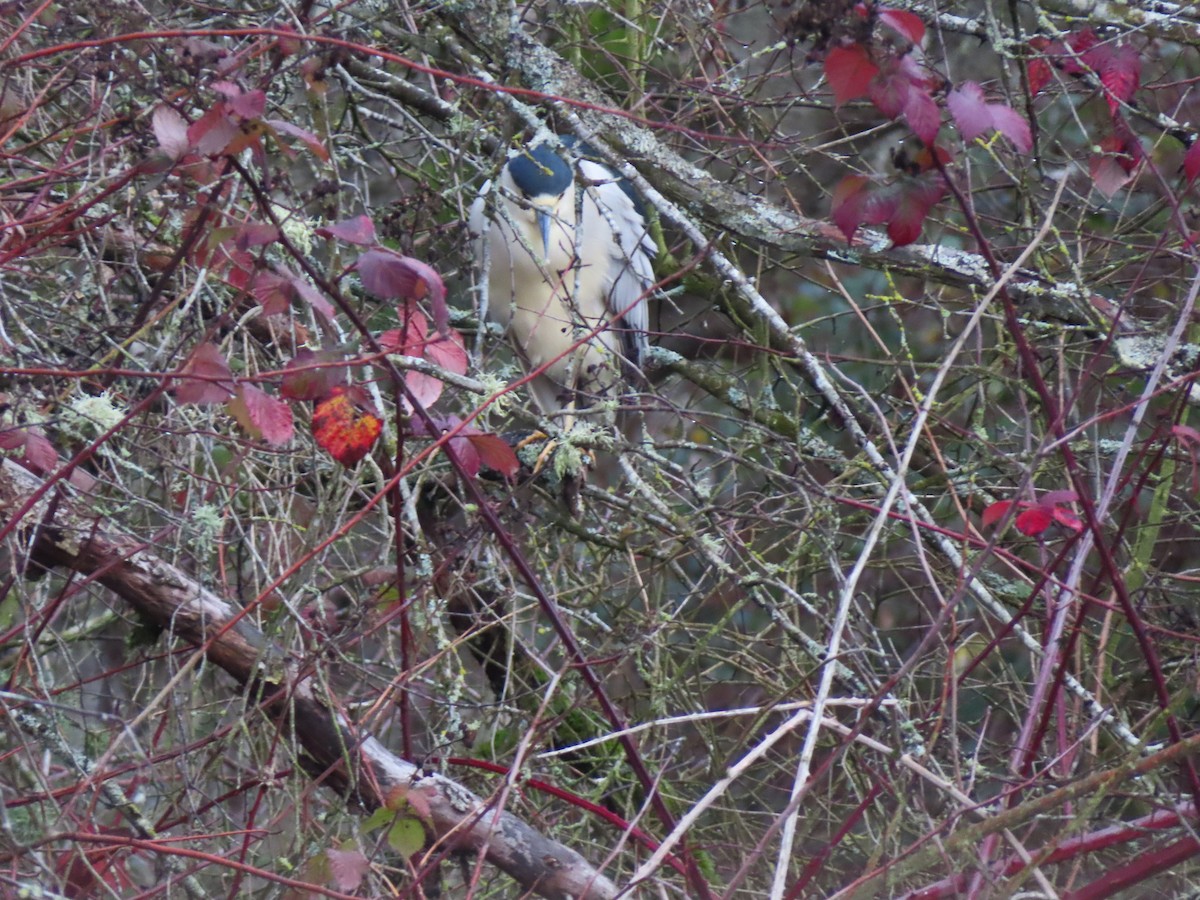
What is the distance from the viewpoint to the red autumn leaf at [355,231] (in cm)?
134

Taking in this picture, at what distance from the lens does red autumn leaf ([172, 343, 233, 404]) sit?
1359 mm

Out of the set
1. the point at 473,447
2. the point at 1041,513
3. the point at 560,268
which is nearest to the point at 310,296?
the point at 473,447

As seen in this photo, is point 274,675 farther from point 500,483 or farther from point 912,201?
point 912,201

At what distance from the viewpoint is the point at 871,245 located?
1931 millimetres

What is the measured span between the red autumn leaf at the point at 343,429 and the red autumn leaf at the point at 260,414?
103 millimetres

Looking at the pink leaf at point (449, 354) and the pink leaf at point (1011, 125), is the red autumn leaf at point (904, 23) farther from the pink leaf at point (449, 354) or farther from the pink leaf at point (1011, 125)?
the pink leaf at point (449, 354)

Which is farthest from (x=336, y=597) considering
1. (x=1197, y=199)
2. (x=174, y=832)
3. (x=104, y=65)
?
(x=1197, y=199)

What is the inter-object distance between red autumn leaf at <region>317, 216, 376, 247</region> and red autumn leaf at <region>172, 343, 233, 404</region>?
182 mm

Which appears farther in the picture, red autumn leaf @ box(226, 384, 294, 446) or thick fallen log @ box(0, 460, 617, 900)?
thick fallen log @ box(0, 460, 617, 900)

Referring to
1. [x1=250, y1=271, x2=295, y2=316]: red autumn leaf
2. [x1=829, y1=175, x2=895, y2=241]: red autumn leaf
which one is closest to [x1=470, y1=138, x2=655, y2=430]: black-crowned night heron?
[x1=829, y1=175, x2=895, y2=241]: red autumn leaf

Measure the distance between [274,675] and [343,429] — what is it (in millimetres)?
518

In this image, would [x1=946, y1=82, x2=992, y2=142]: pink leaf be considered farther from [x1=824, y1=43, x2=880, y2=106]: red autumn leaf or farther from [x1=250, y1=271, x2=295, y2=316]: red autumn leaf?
[x1=250, y1=271, x2=295, y2=316]: red autumn leaf

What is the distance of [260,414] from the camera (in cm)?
141

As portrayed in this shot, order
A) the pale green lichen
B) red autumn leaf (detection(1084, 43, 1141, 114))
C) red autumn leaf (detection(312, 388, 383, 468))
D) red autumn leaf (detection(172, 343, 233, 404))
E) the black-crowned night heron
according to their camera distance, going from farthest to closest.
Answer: the black-crowned night heron
red autumn leaf (detection(1084, 43, 1141, 114))
the pale green lichen
red autumn leaf (detection(312, 388, 383, 468))
red autumn leaf (detection(172, 343, 233, 404))
